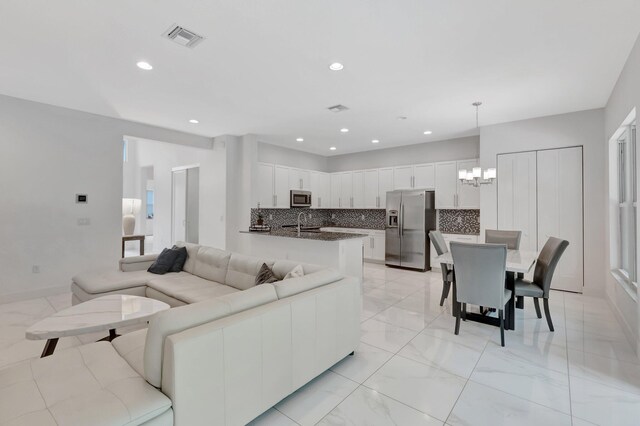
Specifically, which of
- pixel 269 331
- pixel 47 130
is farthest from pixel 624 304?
pixel 47 130

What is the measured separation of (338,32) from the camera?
2562mm

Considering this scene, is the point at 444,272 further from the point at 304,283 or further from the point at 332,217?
the point at 332,217

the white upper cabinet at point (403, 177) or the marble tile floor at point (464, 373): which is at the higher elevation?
the white upper cabinet at point (403, 177)

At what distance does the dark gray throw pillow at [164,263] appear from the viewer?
153 inches

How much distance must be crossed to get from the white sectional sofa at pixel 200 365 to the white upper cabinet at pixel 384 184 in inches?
191

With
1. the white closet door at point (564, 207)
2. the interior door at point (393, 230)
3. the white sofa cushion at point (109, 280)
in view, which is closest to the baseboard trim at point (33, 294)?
the white sofa cushion at point (109, 280)

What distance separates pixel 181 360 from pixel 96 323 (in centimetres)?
130

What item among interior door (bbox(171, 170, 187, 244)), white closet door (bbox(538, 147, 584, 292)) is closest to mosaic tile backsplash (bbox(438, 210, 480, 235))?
white closet door (bbox(538, 147, 584, 292))

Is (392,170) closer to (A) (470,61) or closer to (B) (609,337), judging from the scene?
(A) (470,61)

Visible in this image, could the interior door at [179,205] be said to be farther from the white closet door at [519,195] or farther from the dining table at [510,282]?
the white closet door at [519,195]

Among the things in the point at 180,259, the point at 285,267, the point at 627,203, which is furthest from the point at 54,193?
the point at 627,203

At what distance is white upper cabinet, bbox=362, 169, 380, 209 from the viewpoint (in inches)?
286

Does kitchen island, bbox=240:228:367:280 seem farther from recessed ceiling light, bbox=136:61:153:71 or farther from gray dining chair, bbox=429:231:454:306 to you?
recessed ceiling light, bbox=136:61:153:71

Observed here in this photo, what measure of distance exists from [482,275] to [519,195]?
2.77 meters
